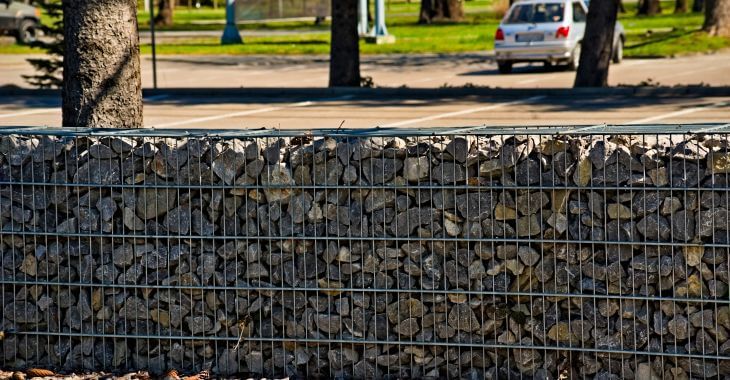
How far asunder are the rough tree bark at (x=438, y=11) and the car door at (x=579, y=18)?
Answer: 25.7 metres

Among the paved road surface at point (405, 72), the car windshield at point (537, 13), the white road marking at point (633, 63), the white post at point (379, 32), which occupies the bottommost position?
the paved road surface at point (405, 72)

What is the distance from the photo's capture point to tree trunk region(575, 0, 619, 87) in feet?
69.8

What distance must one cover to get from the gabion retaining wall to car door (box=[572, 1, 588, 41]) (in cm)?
2154

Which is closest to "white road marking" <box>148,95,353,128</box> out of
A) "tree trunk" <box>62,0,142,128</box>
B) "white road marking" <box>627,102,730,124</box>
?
"white road marking" <box>627,102,730,124</box>

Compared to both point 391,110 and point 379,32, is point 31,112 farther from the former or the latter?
point 379,32

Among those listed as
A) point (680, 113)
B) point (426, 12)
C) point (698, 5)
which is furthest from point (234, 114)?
point (698, 5)

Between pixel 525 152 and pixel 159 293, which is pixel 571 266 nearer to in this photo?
pixel 525 152

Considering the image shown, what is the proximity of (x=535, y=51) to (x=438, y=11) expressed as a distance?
28.1 metres

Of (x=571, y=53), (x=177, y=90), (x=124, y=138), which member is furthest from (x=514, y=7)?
(x=124, y=138)

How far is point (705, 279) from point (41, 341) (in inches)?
143

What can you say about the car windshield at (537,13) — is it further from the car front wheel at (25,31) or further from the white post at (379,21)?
the car front wheel at (25,31)

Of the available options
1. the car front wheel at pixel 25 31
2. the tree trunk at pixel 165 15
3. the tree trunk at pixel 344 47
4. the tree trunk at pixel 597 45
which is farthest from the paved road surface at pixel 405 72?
the tree trunk at pixel 165 15

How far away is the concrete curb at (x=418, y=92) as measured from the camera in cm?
1969

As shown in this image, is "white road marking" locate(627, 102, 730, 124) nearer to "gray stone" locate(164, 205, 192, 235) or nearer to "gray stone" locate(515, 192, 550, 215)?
"gray stone" locate(515, 192, 550, 215)
